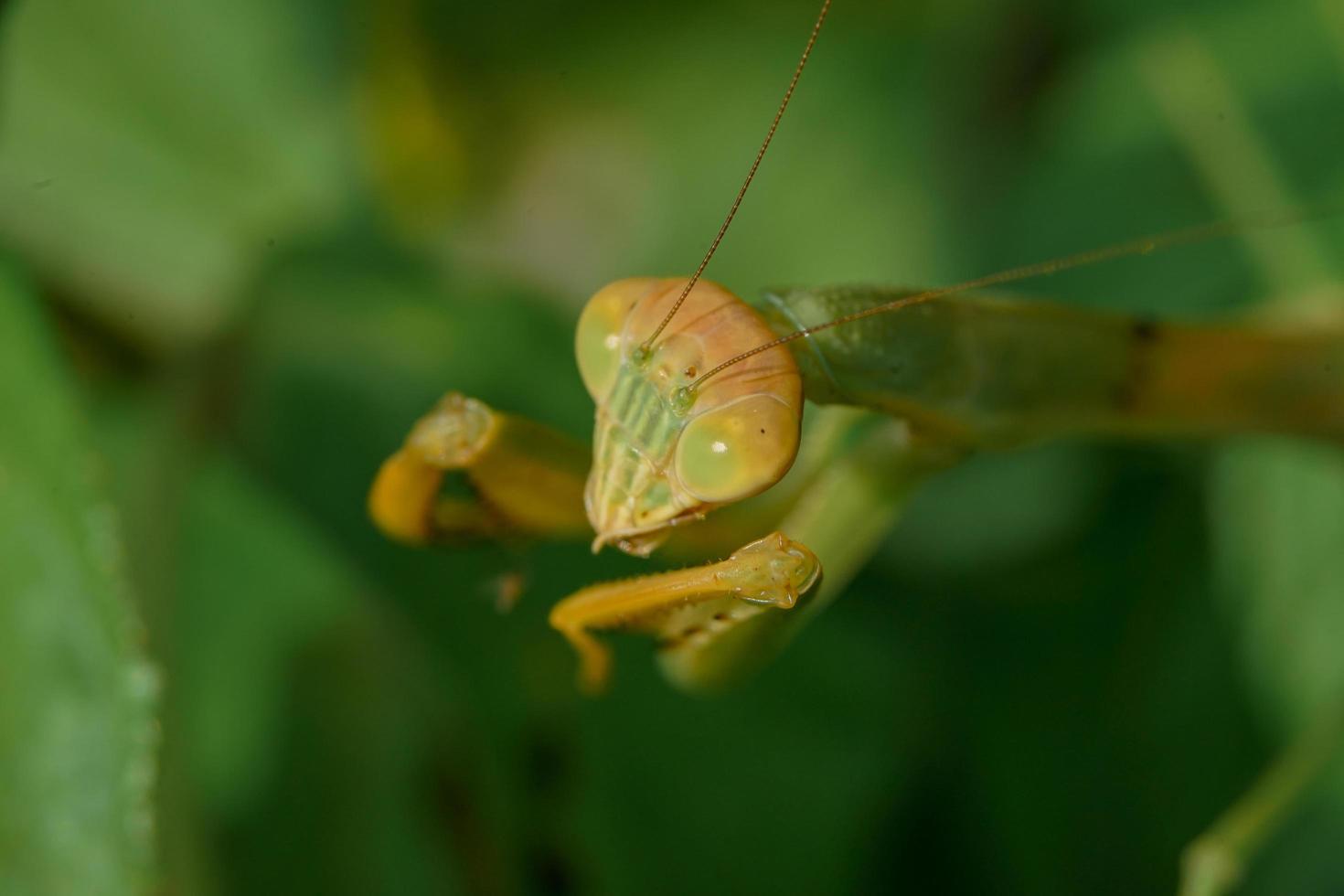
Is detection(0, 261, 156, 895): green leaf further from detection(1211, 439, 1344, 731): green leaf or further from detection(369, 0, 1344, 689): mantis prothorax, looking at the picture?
detection(1211, 439, 1344, 731): green leaf

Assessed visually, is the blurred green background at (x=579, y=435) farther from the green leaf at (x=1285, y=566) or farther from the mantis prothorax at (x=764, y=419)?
the mantis prothorax at (x=764, y=419)

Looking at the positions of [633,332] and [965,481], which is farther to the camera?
[965,481]

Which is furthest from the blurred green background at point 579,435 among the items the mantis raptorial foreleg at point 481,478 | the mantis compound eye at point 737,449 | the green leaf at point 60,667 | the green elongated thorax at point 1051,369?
the mantis compound eye at point 737,449

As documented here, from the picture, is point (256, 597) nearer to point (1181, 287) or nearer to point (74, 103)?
point (74, 103)

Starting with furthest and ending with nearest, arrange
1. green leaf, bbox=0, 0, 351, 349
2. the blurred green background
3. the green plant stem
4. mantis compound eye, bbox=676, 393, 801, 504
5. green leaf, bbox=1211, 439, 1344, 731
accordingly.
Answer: green leaf, bbox=0, 0, 351, 349
green leaf, bbox=1211, 439, 1344, 731
the blurred green background
the green plant stem
mantis compound eye, bbox=676, 393, 801, 504

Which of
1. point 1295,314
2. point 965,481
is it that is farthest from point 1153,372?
point 965,481

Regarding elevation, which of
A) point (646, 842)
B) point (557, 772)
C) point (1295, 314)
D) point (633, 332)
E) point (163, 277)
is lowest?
point (646, 842)

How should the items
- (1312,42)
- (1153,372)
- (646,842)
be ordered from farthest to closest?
(1312,42) → (646,842) → (1153,372)

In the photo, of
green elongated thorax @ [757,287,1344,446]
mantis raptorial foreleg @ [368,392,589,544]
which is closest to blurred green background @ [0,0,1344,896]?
mantis raptorial foreleg @ [368,392,589,544]

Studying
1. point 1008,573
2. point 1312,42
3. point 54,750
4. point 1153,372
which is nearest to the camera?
point 54,750
